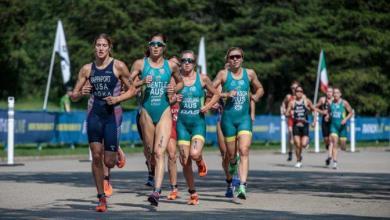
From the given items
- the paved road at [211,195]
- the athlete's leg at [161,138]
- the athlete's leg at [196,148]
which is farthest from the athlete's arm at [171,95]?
the paved road at [211,195]

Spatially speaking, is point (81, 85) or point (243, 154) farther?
point (243, 154)

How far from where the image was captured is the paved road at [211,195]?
12922mm

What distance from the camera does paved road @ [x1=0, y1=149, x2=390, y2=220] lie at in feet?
42.4

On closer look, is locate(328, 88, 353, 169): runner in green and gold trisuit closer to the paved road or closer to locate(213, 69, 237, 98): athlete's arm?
the paved road

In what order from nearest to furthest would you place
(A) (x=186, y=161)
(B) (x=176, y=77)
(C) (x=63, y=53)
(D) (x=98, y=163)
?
1. (D) (x=98, y=163)
2. (B) (x=176, y=77)
3. (A) (x=186, y=161)
4. (C) (x=63, y=53)

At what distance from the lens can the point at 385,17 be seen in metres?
70.5

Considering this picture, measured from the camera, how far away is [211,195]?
16.4m

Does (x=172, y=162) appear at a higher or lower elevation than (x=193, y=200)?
higher

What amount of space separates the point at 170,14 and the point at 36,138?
40863 mm

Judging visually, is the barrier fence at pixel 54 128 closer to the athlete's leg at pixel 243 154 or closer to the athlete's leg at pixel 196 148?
the athlete's leg at pixel 243 154

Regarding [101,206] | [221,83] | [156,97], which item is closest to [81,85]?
[156,97]

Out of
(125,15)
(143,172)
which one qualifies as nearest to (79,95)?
(143,172)

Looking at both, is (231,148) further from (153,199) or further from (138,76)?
(153,199)

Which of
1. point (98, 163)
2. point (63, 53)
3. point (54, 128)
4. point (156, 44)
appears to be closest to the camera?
point (98, 163)
